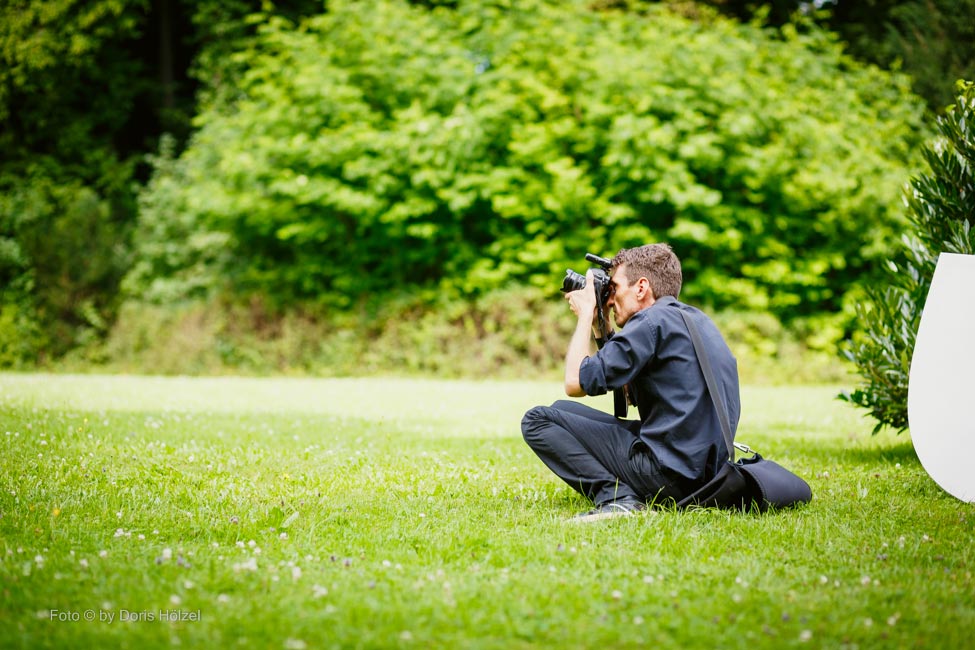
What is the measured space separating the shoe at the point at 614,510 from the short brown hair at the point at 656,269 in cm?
114

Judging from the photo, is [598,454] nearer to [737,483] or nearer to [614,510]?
[614,510]

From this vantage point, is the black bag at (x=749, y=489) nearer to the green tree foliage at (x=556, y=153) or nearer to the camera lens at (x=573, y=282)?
the camera lens at (x=573, y=282)

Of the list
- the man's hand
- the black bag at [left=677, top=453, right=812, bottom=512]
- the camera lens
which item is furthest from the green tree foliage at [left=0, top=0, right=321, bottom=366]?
the black bag at [left=677, top=453, right=812, bottom=512]

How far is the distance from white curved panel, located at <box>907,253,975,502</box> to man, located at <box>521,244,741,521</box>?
3.76 ft

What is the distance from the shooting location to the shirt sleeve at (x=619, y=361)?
168 inches

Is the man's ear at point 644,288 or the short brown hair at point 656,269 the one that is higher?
the short brown hair at point 656,269

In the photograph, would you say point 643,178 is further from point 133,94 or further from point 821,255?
point 133,94

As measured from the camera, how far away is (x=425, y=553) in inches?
152

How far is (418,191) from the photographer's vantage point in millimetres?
15414

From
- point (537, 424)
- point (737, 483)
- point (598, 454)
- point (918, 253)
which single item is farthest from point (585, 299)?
point (918, 253)

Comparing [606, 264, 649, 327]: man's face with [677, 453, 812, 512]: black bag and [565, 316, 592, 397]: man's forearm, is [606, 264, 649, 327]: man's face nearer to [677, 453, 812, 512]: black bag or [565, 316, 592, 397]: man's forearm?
[565, 316, 592, 397]: man's forearm

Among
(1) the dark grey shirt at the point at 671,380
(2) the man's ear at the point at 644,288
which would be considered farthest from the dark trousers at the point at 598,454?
(2) the man's ear at the point at 644,288

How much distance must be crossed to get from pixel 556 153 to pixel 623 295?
10892 millimetres

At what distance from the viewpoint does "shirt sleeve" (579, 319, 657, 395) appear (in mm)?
4262
